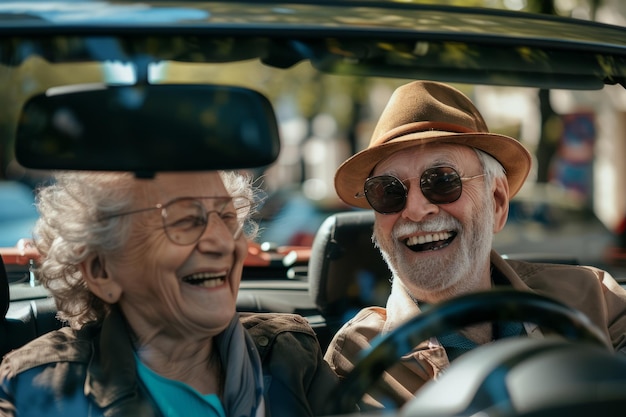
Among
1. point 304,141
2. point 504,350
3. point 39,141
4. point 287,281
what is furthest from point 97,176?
point 287,281

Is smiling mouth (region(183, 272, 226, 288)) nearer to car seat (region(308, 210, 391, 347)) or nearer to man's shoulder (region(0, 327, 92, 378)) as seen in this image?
man's shoulder (region(0, 327, 92, 378))

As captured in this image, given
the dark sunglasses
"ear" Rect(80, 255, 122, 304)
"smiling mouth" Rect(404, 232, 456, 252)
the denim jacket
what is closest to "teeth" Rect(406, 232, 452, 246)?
"smiling mouth" Rect(404, 232, 456, 252)

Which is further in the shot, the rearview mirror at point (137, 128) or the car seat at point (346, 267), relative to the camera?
the car seat at point (346, 267)

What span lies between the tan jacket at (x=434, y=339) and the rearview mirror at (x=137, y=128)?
0.68 m

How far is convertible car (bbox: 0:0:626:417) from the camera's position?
146cm

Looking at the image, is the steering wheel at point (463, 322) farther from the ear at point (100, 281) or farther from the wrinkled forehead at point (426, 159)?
the wrinkled forehead at point (426, 159)

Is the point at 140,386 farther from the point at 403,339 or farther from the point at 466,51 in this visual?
the point at 466,51

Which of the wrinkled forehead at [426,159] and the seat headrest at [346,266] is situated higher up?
the wrinkled forehead at [426,159]

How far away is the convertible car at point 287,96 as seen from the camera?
4.78ft

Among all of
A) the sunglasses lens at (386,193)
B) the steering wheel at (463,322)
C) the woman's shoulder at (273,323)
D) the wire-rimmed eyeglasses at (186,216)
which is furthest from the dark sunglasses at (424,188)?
the steering wheel at (463,322)

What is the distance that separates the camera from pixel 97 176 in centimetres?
199

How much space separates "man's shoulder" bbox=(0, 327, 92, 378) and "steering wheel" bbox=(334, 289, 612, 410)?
78 centimetres

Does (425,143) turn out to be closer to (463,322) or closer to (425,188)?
(425,188)

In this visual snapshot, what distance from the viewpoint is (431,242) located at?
9.41 ft
